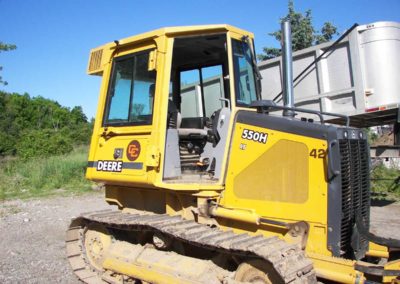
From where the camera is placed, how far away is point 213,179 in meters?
4.62

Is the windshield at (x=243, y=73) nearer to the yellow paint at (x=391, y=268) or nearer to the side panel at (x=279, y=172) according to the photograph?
the side panel at (x=279, y=172)

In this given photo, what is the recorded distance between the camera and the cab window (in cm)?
497

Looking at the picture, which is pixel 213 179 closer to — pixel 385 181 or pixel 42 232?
pixel 42 232

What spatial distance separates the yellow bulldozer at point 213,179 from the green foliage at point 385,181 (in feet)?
24.7

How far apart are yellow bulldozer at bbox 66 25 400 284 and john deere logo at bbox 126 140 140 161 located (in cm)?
1

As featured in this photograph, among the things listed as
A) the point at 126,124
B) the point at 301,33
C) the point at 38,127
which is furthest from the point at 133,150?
the point at 38,127

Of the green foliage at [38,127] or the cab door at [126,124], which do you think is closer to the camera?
the cab door at [126,124]

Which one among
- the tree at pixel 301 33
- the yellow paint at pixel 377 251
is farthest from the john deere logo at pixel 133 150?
the tree at pixel 301 33

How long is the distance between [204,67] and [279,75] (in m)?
3.29

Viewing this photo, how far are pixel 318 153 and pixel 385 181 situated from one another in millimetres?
9716

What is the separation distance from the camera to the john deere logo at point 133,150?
487 centimetres

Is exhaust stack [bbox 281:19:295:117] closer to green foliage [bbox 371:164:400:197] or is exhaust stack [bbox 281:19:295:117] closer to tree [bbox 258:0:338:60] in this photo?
green foliage [bbox 371:164:400:197]

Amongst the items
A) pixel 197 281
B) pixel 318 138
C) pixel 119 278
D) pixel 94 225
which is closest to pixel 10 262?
pixel 94 225

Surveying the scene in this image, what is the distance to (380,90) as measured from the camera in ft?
24.1
